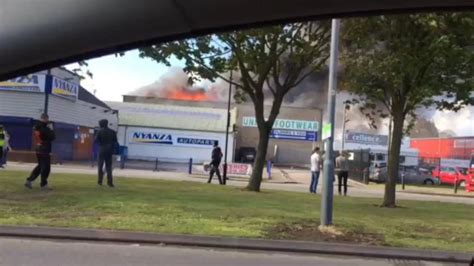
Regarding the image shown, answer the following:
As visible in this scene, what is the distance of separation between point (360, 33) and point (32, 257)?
11.9 metres

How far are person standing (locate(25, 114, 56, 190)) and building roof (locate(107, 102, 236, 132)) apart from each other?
43341 millimetres

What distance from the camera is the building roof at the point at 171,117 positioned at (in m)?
57.9

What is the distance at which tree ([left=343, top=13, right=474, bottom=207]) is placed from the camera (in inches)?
604

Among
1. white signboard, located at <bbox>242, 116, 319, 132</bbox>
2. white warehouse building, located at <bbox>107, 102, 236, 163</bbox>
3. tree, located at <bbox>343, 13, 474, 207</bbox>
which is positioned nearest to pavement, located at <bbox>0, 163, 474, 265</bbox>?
tree, located at <bbox>343, 13, 474, 207</bbox>

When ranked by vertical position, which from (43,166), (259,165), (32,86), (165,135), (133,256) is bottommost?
(133,256)

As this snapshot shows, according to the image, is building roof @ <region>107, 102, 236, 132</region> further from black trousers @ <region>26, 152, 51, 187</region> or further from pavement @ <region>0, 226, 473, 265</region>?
pavement @ <region>0, 226, 473, 265</region>

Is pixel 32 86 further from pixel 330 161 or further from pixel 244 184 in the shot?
pixel 330 161

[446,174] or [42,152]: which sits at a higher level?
[446,174]

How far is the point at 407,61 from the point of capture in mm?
15492

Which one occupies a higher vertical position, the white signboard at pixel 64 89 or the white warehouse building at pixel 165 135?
the white signboard at pixel 64 89

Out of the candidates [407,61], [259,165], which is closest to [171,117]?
[259,165]

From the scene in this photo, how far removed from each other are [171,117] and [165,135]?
3.98 metres

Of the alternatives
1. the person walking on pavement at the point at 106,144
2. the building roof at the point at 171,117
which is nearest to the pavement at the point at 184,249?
the person walking on pavement at the point at 106,144

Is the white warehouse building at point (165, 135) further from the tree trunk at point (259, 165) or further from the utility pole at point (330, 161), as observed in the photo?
the utility pole at point (330, 161)
